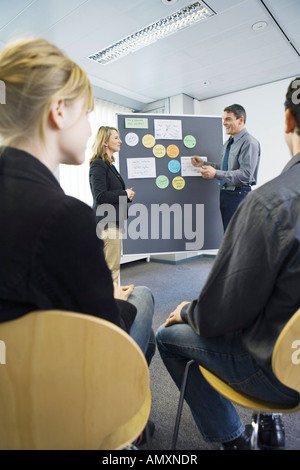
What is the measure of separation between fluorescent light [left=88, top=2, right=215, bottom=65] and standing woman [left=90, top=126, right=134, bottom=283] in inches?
46.7

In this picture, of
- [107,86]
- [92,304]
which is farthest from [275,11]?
[92,304]

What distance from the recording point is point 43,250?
52 centimetres

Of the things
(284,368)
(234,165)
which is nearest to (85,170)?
(234,165)

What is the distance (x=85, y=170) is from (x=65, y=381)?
3920 mm

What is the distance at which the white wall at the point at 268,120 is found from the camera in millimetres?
4086

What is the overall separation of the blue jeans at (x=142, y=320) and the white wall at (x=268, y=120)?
12.4 feet

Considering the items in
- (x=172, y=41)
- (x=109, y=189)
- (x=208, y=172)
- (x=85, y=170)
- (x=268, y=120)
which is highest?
(x=172, y=41)

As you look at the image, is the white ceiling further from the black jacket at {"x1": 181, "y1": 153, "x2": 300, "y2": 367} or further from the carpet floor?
the carpet floor

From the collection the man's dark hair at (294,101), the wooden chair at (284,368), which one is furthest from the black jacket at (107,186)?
the wooden chair at (284,368)

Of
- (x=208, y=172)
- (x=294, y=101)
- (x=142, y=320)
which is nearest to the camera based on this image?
(x=294, y=101)

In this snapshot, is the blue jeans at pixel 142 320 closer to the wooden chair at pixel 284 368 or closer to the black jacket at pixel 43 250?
the wooden chair at pixel 284 368

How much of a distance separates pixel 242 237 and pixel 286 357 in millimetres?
295

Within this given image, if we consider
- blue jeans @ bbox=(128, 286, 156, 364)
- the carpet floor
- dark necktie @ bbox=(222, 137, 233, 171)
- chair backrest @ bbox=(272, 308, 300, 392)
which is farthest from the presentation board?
chair backrest @ bbox=(272, 308, 300, 392)

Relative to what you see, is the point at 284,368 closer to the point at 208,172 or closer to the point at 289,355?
the point at 289,355
